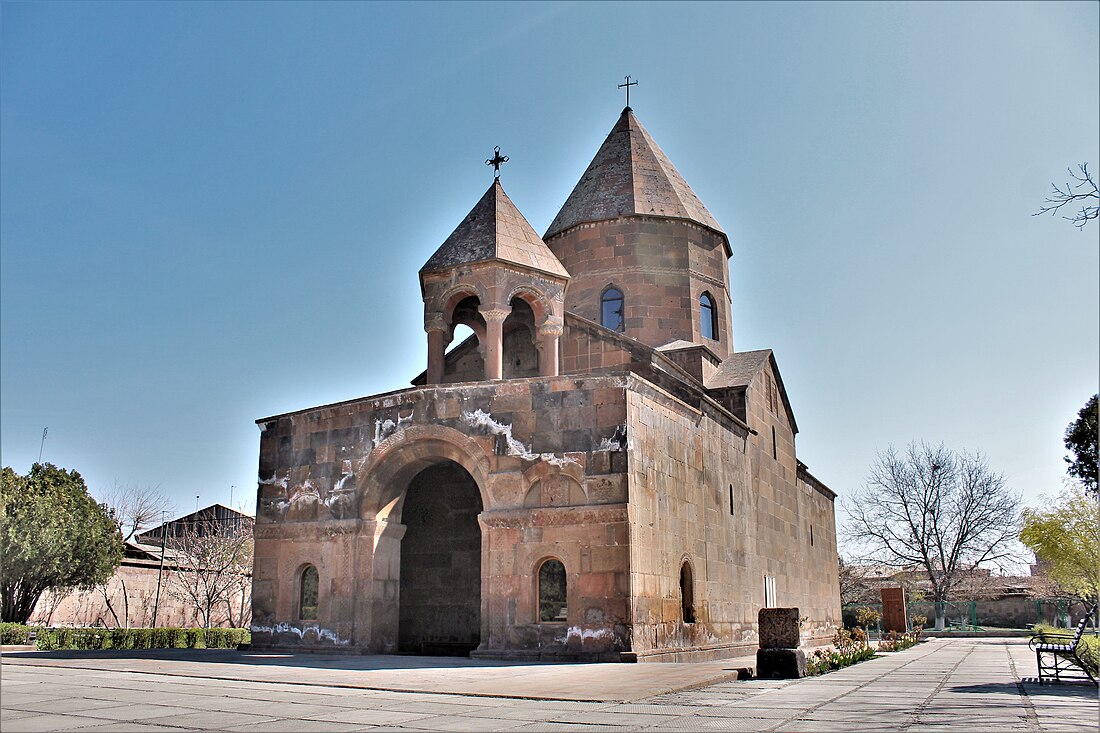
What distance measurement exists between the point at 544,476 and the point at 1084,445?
2123cm

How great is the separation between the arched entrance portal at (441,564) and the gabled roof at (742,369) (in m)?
5.27

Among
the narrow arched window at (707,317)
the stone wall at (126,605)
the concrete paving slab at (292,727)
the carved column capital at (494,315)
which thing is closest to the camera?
the concrete paving slab at (292,727)

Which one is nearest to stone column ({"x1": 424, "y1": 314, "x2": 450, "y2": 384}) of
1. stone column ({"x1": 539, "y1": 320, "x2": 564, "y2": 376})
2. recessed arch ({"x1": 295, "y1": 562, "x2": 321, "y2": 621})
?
→ stone column ({"x1": 539, "y1": 320, "x2": 564, "y2": 376})

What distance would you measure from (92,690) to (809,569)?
55.7ft

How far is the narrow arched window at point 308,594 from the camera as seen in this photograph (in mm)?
13023

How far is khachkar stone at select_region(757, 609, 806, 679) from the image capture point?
9.24 metres

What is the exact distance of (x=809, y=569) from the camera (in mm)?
20828

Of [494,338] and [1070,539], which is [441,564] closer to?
[494,338]

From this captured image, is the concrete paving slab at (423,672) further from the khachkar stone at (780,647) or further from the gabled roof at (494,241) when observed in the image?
the gabled roof at (494,241)

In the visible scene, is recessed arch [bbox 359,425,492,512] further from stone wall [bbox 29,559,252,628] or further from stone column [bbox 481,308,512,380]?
stone wall [bbox 29,559,252,628]

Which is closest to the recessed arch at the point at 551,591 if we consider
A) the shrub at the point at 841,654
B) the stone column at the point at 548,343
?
the shrub at the point at 841,654

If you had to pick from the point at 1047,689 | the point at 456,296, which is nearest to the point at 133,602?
the point at 456,296

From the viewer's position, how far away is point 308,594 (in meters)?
13.1

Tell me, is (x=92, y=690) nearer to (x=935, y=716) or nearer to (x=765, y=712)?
(x=765, y=712)
